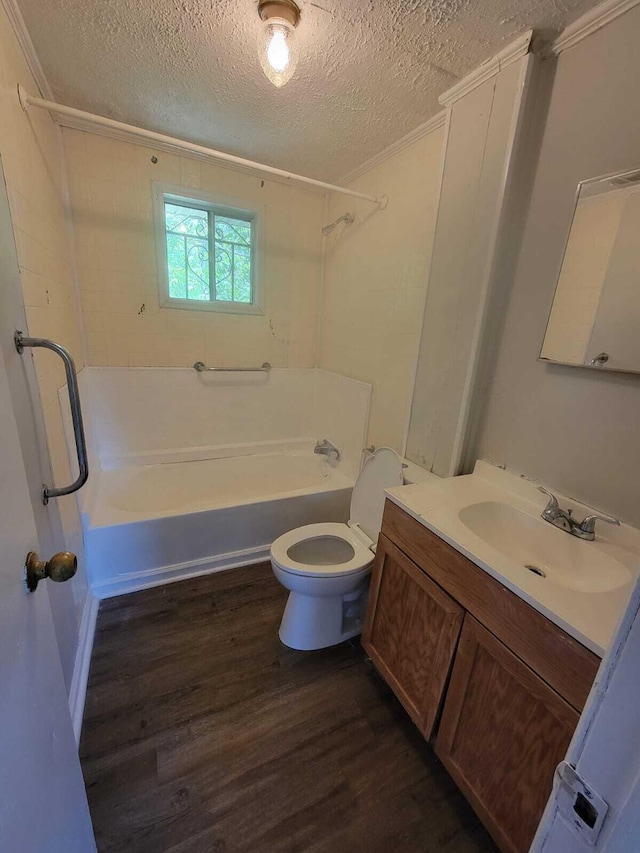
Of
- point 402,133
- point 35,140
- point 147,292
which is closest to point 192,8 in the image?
point 35,140

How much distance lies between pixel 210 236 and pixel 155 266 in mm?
439

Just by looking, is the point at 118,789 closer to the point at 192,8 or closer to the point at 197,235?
the point at 192,8

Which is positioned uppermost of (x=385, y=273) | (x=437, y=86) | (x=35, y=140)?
(x=437, y=86)

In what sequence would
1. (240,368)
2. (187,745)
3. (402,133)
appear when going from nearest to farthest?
(187,745) < (402,133) < (240,368)

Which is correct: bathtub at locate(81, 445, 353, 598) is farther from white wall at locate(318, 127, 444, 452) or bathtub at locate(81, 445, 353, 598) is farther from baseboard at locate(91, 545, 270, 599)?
white wall at locate(318, 127, 444, 452)

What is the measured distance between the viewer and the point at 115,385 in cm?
237

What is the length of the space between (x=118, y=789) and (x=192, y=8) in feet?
8.22

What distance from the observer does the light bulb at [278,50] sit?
45.1 inches

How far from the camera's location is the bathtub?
1.83m

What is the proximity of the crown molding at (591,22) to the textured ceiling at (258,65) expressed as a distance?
31 millimetres

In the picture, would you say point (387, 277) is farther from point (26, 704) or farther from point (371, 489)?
point (26, 704)

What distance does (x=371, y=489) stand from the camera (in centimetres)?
176

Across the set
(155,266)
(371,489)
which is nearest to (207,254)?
(155,266)

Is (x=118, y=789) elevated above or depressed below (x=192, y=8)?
below
